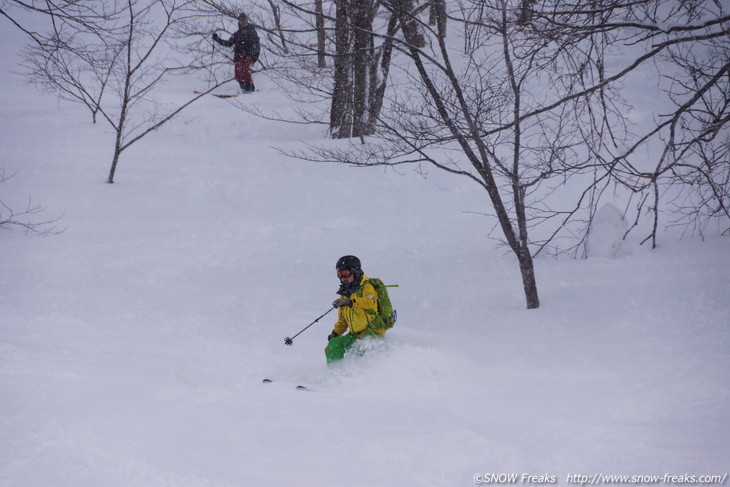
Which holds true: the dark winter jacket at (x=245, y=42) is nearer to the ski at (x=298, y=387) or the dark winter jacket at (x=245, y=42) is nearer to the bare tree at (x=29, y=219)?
the bare tree at (x=29, y=219)

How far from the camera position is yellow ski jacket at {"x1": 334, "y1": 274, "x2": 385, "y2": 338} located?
6.04m

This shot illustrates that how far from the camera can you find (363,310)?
608cm

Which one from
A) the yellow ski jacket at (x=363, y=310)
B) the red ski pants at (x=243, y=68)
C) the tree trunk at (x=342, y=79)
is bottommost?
the yellow ski jacket at (x=363, y=310)

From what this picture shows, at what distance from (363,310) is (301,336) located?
7.54 feet

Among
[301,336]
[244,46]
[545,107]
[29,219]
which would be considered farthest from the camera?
[244,46]

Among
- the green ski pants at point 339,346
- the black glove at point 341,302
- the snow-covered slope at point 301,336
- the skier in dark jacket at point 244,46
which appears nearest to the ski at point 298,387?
the snow-covered slope at point 301,336

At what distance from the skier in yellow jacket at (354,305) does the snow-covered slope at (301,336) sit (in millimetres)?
254

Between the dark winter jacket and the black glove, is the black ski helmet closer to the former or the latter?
the black glove

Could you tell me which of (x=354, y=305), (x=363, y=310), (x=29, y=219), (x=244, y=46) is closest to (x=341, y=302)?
(x=354, y=305)

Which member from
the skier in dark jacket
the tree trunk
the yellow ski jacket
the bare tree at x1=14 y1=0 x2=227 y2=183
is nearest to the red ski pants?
the skier in dark jacket

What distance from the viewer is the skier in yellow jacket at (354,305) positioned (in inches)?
238

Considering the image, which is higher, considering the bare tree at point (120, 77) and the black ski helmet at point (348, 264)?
the bare tree at point (120, 77)

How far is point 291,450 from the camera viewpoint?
367cm

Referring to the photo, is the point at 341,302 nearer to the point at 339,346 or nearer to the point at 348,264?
the point at 348,264
